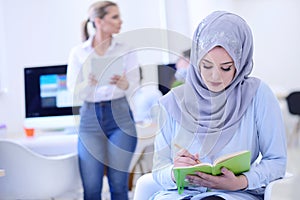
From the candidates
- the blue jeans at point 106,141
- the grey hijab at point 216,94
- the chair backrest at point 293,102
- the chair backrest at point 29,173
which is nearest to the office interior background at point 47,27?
the blue jeans at point 106,141

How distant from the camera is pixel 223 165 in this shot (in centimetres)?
121

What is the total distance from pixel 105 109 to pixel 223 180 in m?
0.93

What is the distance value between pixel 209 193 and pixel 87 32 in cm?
146

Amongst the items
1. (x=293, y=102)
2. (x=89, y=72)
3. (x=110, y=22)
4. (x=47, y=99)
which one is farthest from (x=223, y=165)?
(x=293, y=102)

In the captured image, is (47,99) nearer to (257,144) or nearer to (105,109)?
(105,109)

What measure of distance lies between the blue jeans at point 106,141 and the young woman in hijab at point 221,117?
2.03 ft

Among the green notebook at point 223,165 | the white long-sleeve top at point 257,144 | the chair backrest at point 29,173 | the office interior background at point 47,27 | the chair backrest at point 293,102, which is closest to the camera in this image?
the green notebook at point 223,165

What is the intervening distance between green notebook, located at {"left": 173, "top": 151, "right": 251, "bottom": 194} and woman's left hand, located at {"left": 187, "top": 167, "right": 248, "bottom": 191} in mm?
14

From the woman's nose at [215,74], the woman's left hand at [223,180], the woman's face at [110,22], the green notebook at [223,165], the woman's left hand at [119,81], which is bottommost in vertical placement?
the woman's left hand at [223,180]

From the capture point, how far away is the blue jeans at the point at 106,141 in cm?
201

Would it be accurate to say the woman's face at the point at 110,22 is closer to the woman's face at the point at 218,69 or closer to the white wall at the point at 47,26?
the white wall at the point at 47,26

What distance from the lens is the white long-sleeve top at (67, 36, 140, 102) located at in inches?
80.1

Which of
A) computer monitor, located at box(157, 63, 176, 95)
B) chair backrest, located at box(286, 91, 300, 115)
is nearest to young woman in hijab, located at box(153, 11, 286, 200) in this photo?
computer monitor, located at box(157, 63, 176, 95)

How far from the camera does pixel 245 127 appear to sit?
1324 millimetres
